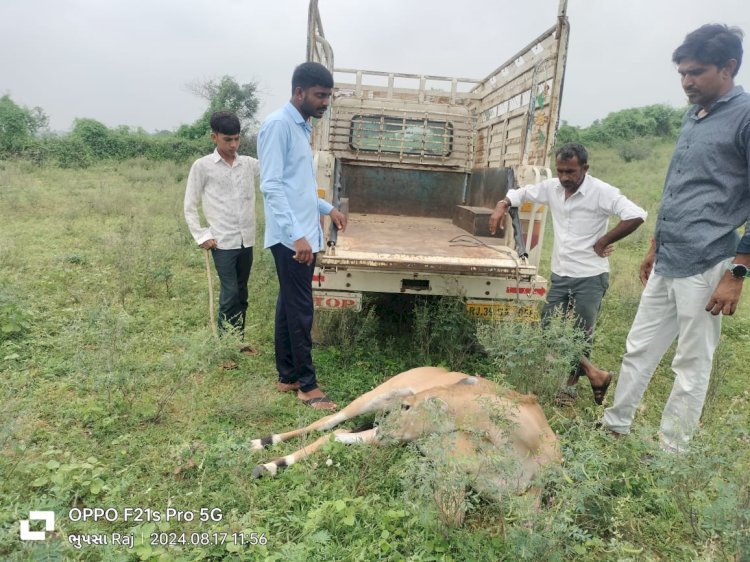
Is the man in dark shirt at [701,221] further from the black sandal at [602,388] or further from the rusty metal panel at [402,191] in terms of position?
the rusty metal panel at [402,191]

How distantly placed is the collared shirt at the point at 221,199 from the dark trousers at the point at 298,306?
0.75 m

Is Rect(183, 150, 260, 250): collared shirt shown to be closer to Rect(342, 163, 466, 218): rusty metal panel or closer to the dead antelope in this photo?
the dead antelope

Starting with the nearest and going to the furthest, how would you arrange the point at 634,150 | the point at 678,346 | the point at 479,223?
the point at 678,346, the point at 479,223, the point at 634,150

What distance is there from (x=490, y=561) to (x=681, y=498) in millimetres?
786

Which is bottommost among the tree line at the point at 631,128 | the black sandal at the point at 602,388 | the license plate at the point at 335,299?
the black sandal at the point at 602,388

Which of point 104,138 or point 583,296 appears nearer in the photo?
point 583,296

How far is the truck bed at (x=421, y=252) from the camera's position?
355cm

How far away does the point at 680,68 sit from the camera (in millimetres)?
2549

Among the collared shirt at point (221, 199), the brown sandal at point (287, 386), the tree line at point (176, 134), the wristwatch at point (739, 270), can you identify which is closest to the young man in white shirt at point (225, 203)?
the collared shirt at point (221, 199)

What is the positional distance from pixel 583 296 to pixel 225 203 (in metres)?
2.69

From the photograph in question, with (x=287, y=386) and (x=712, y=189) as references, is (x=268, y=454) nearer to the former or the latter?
(x=287, y=386)

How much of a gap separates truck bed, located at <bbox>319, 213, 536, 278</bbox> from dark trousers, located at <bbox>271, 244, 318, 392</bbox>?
0.28m

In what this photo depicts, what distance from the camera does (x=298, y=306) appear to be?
3.39m

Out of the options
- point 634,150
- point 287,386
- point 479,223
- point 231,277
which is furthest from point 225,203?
point 634,150
